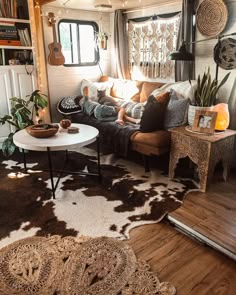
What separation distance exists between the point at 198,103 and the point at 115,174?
3.86 ft

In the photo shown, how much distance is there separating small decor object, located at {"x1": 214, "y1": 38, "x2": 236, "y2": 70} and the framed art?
2.51 ft

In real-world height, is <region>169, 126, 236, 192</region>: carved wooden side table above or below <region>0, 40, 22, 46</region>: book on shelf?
below

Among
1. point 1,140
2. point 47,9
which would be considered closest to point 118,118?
point 1,140

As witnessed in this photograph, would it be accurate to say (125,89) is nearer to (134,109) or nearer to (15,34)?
→ (134,109)

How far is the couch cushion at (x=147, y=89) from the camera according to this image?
3.78 metres

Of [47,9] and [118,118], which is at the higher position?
[47,9]

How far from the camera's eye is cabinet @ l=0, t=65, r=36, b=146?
3605mm

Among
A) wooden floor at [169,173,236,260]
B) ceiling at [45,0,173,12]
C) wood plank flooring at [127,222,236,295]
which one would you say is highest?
ceiling at [45,0,173,12]

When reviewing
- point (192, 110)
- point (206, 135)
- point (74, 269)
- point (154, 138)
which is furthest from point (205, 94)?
point (74, 269)

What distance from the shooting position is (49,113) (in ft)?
14.1

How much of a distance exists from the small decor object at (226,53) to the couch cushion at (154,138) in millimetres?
980

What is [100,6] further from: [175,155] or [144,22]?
[175,155]

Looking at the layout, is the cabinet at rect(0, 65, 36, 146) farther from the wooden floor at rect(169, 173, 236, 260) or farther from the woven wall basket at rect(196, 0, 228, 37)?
the wooden floor at rect(169, 173, 236, 260)

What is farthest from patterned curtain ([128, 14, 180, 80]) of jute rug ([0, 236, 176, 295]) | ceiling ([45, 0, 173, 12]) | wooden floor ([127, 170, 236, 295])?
jute rug ([0, 236, 176, 295])
